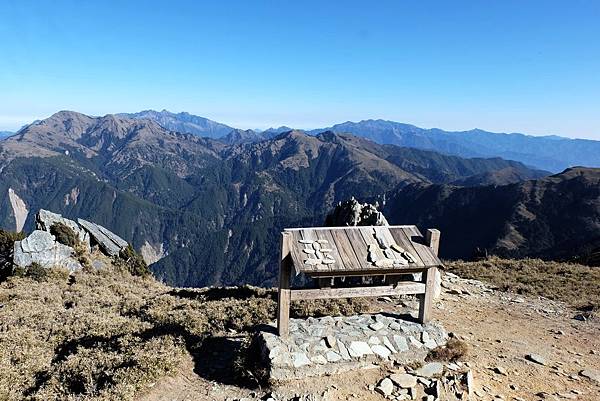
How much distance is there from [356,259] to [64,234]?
2640 centimetres

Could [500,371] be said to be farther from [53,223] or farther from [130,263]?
[53,223]

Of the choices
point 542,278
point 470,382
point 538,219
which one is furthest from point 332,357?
point 538,219

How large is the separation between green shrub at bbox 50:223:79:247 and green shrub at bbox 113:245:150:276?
10.8ft

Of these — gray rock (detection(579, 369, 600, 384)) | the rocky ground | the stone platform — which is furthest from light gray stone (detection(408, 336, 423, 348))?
gray rock (detection(579, 369, 600, 384))

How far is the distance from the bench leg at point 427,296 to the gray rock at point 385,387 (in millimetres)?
2945

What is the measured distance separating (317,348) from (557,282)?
63.0 feet

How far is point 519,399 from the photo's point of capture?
10633mm

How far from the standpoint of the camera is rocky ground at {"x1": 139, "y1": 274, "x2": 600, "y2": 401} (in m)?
10.3

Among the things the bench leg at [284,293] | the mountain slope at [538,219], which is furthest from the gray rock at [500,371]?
the mountain slope at [538,219]

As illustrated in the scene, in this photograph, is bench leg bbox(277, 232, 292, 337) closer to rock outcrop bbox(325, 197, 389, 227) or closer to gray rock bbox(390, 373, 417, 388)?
gray rock bbox(390, 373, 417, 388)

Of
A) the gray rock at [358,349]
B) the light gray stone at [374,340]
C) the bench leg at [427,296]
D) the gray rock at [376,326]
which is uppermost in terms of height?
the bench leg at [427,296]

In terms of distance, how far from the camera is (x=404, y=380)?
10805mm

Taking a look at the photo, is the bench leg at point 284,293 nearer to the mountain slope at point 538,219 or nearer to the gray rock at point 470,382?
the gray rock at point 470,382

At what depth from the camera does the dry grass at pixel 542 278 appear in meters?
21.6
